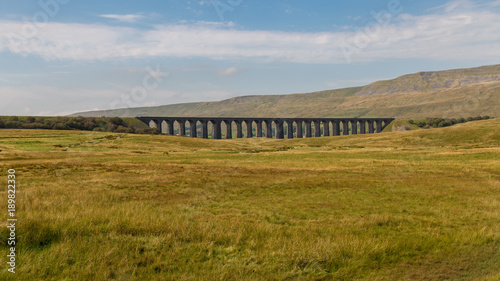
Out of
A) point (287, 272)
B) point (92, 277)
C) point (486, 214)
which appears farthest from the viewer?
point (486, 214)

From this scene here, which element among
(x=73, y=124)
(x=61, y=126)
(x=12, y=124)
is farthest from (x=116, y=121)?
(x=12, y=124)

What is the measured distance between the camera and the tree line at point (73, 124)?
125 meters

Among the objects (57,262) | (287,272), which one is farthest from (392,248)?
(57,262)

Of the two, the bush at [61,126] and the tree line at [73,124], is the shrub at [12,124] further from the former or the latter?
the bush at [61,126]

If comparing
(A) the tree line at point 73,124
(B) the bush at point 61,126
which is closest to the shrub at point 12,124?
(A) the tree line at point 73,124

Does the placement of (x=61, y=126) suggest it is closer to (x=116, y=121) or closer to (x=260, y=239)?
(x=116, y=121)

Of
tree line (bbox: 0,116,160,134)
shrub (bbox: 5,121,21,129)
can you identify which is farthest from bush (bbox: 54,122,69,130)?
shrub (bbox: 5,121,21,129)

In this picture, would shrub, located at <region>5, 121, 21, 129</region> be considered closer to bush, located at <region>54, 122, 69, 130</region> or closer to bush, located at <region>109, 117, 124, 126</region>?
bush, located at <region>54, 122, 69, 130</region>

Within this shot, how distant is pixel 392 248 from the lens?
10.8 metres

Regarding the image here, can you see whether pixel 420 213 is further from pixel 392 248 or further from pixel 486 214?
pixel 392 248

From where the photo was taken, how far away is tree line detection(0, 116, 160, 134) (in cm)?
12469

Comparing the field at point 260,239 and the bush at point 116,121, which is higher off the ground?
the bush at point 116,121

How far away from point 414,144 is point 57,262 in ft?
346

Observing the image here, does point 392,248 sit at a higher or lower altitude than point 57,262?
lower
